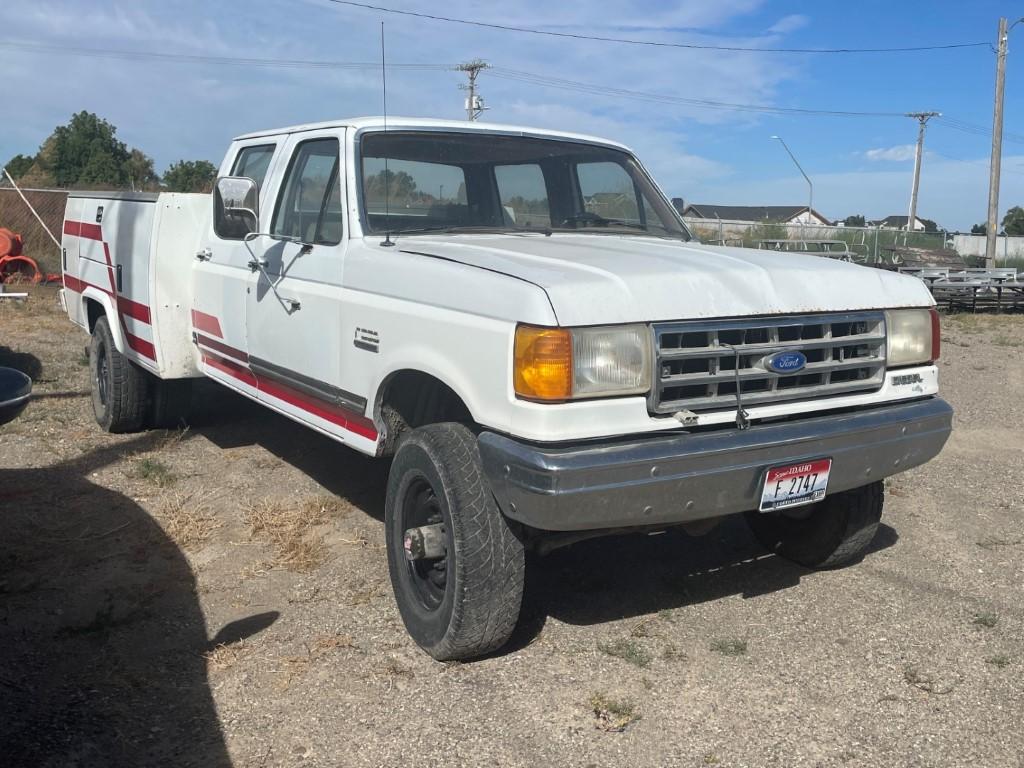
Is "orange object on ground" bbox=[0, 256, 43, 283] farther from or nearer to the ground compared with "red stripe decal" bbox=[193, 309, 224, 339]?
nearer to the ground

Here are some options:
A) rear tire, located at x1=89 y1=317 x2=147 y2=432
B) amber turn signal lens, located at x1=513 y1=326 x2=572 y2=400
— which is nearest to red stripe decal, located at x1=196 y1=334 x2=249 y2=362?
rear tire, located at x1=89 y1=317 x2=147 y2=432

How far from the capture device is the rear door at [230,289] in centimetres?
507

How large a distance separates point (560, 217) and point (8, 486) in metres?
3.52

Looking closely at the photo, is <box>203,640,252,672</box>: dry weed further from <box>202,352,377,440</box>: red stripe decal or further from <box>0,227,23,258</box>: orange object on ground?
<box>0,227,23,258</box>: orange object on ground

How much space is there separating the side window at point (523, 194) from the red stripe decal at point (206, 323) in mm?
1764

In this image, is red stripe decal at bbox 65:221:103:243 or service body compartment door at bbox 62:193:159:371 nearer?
service body compartment door at bbox 62:193:159:371

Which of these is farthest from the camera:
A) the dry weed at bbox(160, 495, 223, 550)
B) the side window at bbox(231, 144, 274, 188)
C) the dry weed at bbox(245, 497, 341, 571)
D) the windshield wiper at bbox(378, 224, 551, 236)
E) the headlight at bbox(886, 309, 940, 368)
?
the side window at bbox(231, 144, 274, 188)

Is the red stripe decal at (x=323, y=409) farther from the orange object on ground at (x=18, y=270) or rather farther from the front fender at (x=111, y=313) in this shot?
the orange object on ground at (x=18, y=270)

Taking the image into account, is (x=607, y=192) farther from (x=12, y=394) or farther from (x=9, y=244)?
(x=9, y=244)

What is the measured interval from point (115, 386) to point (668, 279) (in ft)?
15.3

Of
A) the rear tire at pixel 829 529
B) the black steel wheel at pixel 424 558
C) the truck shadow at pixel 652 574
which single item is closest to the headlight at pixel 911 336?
the rear tire at pixel 829 529

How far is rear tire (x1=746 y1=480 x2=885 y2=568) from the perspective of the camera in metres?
4.34

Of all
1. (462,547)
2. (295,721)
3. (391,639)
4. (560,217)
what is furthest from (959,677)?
(560,217)

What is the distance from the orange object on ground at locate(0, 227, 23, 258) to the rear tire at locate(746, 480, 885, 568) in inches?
591
